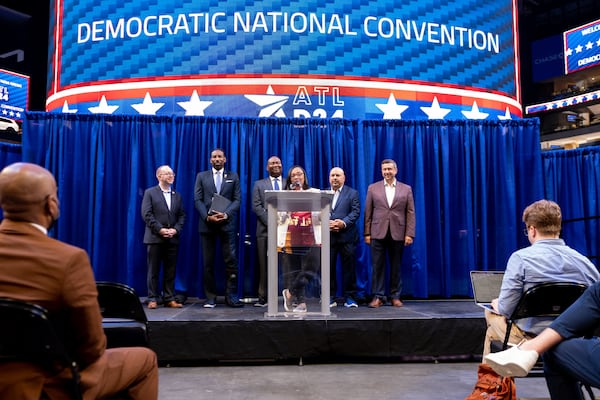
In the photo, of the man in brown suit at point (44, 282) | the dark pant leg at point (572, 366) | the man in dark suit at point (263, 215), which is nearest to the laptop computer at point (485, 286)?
the dark pant leg at point (572, 366)

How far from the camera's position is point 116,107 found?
6848 millimetres

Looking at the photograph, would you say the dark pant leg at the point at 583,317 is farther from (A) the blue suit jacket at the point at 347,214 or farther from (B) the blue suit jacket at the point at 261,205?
(B) the blue suit jacket at the point at 261,205

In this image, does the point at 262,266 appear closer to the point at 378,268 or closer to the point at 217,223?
the point at 217,223

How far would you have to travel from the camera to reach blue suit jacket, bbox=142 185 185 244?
507cm

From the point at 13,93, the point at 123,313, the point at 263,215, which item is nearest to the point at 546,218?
the point at 123,313

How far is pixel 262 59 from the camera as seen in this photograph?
22.3 feet

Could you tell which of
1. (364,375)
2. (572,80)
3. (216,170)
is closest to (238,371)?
(364,375)

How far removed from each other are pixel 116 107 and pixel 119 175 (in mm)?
1398

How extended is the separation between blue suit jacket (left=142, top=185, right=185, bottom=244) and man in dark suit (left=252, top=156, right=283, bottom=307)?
796 millimetres

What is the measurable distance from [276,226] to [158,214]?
151 centimetres

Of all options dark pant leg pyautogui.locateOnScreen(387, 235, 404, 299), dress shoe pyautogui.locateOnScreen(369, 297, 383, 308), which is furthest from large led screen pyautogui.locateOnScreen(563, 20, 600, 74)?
dress shoe pyautogui.locateOnScreen(369, 297, 383, 308)

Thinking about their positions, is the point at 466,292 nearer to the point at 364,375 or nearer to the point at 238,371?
the point at 364,375

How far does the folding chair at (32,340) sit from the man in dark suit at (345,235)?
3.73m

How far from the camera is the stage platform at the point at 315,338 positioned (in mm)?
3975
